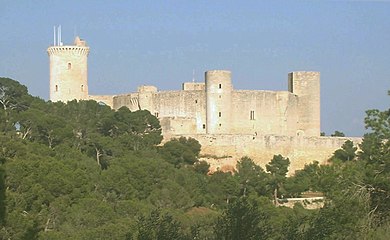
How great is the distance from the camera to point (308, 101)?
4722 centimetres

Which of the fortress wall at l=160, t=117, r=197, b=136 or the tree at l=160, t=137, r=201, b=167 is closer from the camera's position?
the tree at l=160, t=137, r=201, b=167

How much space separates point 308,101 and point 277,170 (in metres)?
6.11

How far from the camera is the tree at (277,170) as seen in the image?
130 feet

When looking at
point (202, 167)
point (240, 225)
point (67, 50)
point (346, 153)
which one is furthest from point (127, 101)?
point (240, 225)

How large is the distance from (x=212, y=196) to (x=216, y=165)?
674 cm

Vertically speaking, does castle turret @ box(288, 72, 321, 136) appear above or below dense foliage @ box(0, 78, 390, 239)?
above

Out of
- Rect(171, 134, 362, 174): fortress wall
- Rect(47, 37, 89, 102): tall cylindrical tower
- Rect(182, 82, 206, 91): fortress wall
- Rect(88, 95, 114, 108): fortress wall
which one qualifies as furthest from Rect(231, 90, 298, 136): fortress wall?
Rect(47, 37, 89, 102): tall cylindrical tower

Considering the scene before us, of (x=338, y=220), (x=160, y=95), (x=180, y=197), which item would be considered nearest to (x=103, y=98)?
(x=160, y=95)

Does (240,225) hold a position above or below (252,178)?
above

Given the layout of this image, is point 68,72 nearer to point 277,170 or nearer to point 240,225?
point 277,170

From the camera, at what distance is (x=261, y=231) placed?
15945 mm

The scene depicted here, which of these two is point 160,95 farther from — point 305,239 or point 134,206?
point 305,239

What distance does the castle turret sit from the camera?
4709 cm

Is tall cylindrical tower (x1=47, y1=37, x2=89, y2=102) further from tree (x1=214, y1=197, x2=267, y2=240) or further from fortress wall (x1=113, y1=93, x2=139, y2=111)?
tree (x1=214, y1=197, x2=267, y2=240)
